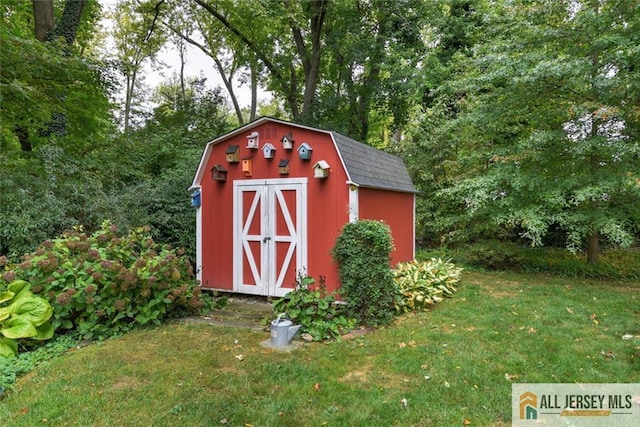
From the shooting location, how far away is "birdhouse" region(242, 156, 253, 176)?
19.0 ft

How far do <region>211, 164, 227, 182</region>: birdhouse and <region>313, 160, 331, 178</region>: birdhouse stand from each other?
1.71m

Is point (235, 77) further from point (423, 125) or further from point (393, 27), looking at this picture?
point (423, 125)

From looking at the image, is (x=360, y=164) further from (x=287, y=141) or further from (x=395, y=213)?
(x=395, y=213)

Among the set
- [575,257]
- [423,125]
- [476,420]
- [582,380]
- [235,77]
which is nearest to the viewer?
[476,420]

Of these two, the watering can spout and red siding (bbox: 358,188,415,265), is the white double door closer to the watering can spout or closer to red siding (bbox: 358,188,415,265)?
red siding (bbox: 358,188,415,265)

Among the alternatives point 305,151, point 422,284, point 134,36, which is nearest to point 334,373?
point 422,284

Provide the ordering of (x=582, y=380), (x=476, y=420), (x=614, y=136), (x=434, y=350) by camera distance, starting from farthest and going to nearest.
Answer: (x=614, y=136) → (x=434, y=350) → (x=582, y=380) → (x=476, y=420)

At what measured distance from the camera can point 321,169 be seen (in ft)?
17.0

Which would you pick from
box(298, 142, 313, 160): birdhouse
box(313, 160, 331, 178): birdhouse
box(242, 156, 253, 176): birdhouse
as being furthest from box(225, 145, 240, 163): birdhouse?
box(313, 160, 331, 178): birdhouse

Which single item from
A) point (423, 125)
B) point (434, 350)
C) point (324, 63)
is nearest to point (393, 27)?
point (324, 63)

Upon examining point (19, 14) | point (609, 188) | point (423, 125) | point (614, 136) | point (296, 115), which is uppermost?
point (19, 14)

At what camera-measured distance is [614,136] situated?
6.64 m

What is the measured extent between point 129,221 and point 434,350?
5.73 metres

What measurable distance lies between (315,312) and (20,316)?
3168mm
